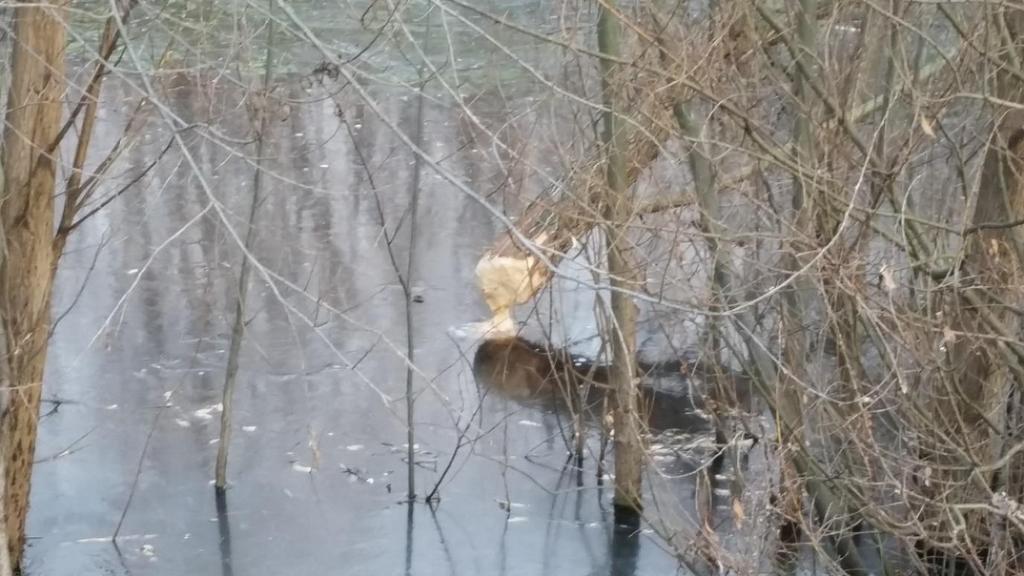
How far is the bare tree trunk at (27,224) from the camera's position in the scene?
5789 millimetres

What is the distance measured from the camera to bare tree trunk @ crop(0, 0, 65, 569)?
19.0ft

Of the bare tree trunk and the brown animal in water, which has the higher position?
the bare tree trunk

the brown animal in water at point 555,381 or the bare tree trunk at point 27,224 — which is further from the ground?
the bare tree trunk at point 27,224

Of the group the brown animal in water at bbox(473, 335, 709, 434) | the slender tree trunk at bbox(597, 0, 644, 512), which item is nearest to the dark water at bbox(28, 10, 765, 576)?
the brown animal in water at bbox(473, 335, 709, 434)

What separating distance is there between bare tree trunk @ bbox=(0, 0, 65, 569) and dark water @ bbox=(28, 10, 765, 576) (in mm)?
373

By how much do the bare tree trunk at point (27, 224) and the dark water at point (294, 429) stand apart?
0.37 m

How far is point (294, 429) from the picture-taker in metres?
8.98

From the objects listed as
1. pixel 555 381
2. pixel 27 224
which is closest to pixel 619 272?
pixel 27 224

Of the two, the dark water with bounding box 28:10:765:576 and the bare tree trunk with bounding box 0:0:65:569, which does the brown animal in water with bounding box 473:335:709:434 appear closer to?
the dark water with bounding box 28:10:765:576

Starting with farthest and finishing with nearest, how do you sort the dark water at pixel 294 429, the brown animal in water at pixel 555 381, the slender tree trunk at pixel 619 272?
1. the brown animal in water at pixel 555 381
2. the dark water at pixel 294 429
3. the slender tree trunk at pixel 619 272

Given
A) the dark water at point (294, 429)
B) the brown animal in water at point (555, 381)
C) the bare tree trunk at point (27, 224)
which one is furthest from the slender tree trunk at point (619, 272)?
the bare tree trunk at point (27, 224)

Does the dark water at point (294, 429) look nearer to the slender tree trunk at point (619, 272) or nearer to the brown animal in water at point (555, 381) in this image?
the brown animal in water at point (555, 381)

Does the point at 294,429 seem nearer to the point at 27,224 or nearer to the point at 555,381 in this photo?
the point at 555,381

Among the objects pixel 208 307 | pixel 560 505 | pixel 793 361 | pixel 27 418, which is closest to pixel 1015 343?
pixel 793 361
